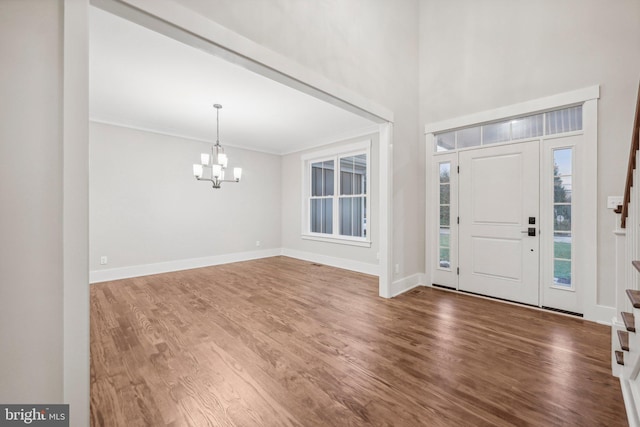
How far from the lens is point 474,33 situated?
3732 millimetres

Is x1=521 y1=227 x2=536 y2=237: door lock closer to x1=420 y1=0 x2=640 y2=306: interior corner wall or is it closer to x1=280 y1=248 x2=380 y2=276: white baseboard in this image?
x1=420 y1=0 x2=640 y2=306: interior corner wall

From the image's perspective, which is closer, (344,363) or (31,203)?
(31,203)

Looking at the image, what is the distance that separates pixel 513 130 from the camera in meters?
3.51

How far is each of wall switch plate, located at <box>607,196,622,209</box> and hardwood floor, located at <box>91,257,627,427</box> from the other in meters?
1.24

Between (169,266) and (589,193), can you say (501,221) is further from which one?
(169,266)

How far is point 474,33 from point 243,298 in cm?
486

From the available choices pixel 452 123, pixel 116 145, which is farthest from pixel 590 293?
pixel 116 145

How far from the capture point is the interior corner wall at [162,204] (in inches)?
184

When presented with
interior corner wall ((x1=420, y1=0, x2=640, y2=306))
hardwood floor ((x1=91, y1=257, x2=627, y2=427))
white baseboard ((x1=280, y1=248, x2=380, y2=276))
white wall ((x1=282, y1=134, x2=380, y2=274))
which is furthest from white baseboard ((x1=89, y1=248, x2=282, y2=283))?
interior corner wall ((x1=420, y1=0, x2=640, y2=306))

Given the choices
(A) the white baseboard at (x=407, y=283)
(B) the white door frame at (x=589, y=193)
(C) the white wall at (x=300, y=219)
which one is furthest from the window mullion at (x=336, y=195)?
(B) the white door frame at (x=589, y=193)

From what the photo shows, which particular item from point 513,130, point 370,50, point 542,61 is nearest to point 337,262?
point 513,130

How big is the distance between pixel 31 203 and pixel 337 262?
16.3 ft

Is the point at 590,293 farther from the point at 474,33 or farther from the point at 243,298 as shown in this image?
the point at 243,298

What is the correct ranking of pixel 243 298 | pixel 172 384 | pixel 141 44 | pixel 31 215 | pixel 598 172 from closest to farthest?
pixel 31 215 < pixel 172 384 < pixel 141 44 < pixel 598 172 < pixel 243 298
